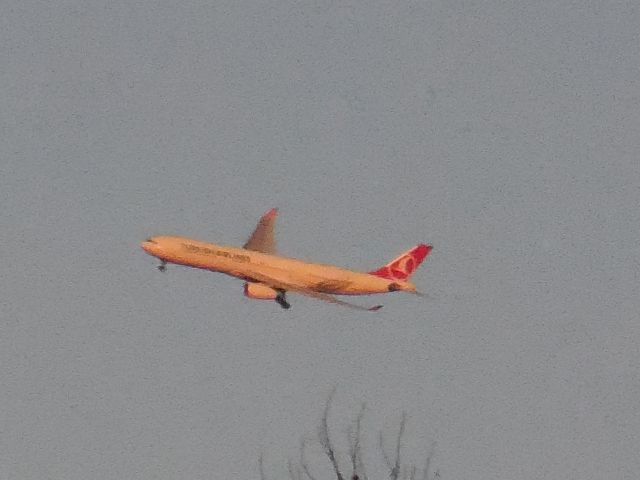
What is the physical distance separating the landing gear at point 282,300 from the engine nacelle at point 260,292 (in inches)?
32.7

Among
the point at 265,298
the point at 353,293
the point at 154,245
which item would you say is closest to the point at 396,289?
the point at 353,293

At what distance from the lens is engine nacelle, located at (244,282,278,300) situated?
582 ft

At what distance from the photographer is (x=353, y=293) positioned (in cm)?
19688

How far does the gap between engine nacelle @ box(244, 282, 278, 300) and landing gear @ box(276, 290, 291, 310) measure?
0.83m

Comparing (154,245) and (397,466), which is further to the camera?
(154,245)

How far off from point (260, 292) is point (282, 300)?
4.05m

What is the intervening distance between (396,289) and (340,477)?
462ft

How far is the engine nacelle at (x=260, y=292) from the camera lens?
178m

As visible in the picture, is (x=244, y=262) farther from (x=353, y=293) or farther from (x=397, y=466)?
(x=397, y=466)

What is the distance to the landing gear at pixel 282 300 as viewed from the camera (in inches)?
7072

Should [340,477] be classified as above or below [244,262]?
below

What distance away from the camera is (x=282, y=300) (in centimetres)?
18012

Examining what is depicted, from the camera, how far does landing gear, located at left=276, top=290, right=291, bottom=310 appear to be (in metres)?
180

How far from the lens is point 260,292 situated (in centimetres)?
17750
